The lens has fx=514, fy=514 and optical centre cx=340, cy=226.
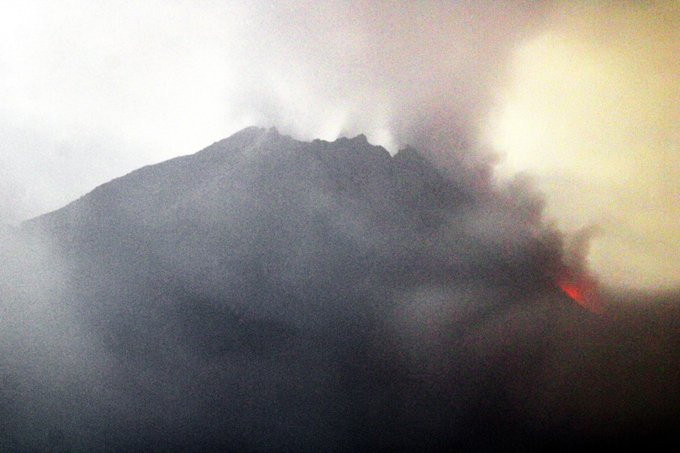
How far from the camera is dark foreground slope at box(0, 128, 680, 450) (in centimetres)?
11494

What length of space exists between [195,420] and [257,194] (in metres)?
62.3

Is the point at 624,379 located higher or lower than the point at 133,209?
lower

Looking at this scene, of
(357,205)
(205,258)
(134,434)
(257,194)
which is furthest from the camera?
(357,205)

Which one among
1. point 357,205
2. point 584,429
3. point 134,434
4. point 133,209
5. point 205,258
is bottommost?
point 134,434

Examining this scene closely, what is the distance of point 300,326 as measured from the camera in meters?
137

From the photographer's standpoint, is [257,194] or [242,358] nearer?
[242,358]

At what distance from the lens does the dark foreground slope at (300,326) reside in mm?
114938

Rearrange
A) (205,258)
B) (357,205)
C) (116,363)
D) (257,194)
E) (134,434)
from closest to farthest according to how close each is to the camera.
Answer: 1. (134,434)
2. (116,363)
3. (205,258)
4. (257,194)
5. (357,205)

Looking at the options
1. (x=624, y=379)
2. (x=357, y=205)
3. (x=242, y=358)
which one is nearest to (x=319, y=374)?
(x=242, y=358)

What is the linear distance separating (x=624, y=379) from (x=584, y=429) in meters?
28.0

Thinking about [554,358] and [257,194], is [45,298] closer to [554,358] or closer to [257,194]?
[257,194]

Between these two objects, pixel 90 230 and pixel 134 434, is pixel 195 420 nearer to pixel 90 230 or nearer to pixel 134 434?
pixel 134 434

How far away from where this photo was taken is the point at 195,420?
369 feet

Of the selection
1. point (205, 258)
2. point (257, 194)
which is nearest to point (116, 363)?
point (205, 258)
